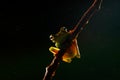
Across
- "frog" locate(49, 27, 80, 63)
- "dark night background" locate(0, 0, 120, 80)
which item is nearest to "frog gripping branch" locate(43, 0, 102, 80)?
"frog" locate(49, 27, 80, 63)

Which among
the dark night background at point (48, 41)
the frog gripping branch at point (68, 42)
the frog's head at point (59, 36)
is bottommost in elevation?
the frog gripping branch at point (68, 42)

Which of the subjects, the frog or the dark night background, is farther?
the dark night background

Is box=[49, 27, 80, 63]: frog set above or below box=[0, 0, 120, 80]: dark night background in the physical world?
below

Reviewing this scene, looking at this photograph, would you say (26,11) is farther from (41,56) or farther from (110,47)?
(110,47)

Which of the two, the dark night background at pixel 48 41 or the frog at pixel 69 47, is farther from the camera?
the dark night background at pixel 48 41

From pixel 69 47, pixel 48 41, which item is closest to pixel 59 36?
pixel 69 47

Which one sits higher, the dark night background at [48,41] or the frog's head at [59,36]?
the dark night background at [48,41]

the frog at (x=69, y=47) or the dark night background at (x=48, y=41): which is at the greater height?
the dark night background at (x=48, y=41)

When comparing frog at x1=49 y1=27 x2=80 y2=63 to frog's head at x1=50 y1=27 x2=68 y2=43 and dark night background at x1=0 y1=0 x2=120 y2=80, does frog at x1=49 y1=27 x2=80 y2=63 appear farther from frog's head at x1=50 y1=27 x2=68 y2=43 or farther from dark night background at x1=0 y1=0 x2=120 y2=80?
dark night background at x1=0 y1=0 x2=120 y2=80

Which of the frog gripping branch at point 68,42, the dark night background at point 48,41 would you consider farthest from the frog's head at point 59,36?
the dark night background at point 48,41

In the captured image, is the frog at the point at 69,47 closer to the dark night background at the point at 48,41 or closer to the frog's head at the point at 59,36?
the frog's head at the point at 59,36
